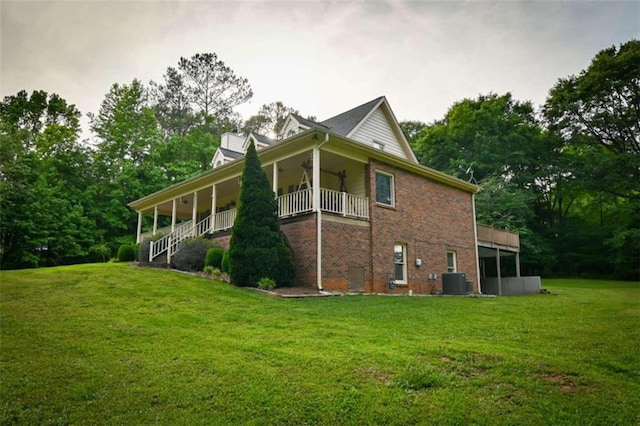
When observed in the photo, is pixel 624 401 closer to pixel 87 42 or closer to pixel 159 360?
pixel 159 360

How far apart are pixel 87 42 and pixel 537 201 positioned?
3233cm

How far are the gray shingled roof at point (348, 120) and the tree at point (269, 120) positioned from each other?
22391 millimetres

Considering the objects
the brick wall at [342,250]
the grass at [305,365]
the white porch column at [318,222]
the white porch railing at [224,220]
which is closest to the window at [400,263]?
the brick wall at [342,250]

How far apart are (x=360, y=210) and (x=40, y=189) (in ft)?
66.0

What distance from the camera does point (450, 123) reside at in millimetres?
36594

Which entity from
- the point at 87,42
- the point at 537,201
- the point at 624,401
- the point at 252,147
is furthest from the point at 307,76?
the point at 537,201

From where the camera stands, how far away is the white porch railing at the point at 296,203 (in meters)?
14.2

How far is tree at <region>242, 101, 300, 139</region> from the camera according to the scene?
42.0 metres

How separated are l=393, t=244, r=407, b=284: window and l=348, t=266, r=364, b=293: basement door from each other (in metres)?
1.83

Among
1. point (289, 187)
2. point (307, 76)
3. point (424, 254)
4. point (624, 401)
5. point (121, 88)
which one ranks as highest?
point (121, 88)

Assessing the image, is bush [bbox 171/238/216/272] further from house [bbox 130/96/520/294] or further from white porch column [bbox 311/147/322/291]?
white porch column [bbox 311/147/322/291]

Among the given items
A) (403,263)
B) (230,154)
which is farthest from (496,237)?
(230,154)

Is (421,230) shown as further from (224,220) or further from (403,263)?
(224,220)

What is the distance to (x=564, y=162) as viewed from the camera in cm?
3200
